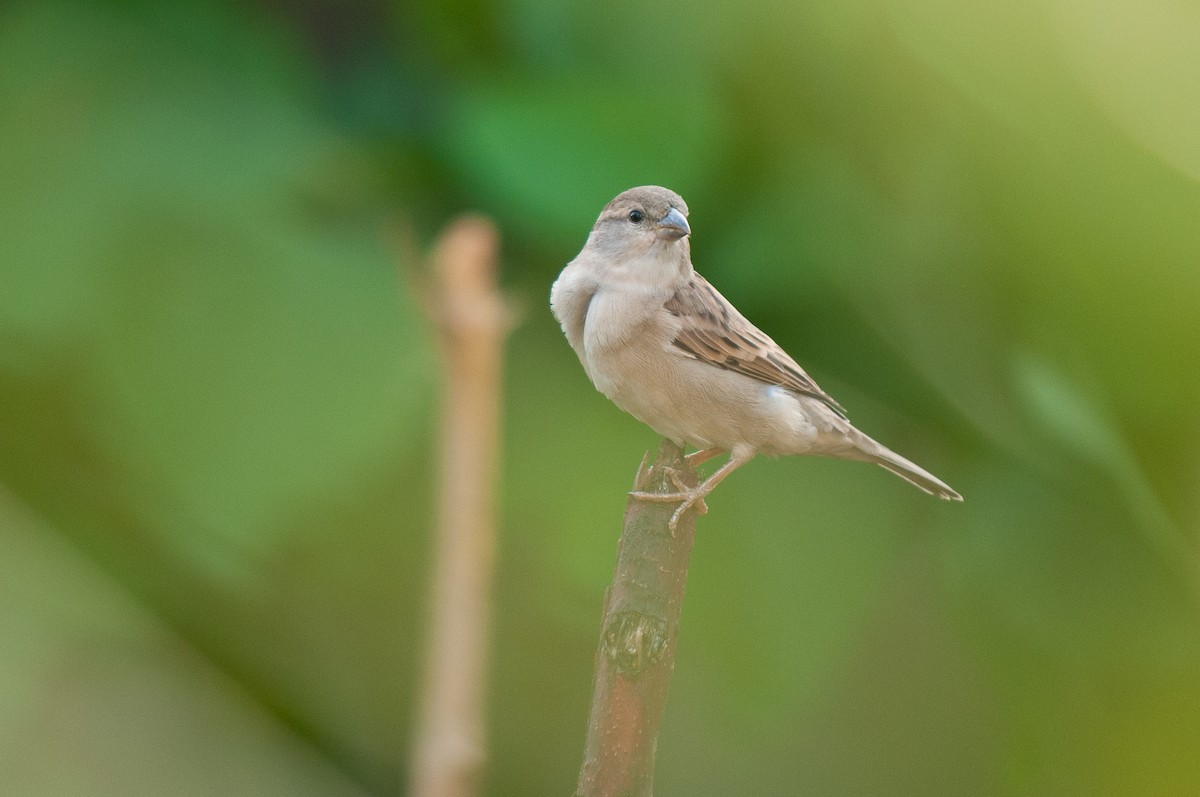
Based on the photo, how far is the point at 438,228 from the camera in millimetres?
2742

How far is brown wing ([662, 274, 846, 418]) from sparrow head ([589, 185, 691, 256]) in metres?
0.10

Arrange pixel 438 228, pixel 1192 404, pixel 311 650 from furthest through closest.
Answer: pixel 311 650 < pixel 438 228 < pixel 1192 404

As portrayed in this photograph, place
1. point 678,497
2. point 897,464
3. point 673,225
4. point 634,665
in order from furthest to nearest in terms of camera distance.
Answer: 1. point 897,464
2. point 673,225
3. point 678,497
4. point 634,665

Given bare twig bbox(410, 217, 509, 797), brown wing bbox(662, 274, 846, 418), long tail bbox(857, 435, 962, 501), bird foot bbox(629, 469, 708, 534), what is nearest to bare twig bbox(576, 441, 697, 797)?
bird foot bbox(629, 469, 708, 534)

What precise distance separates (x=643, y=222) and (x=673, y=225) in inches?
3.0

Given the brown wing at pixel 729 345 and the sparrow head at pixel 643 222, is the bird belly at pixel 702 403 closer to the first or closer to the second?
the brown wing at pixel 729 345

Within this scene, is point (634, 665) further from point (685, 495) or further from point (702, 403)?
point (702, 403)

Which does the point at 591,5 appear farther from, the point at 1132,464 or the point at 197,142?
the point at 1132,464

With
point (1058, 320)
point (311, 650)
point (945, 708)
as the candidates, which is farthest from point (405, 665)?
point (1058, 320)

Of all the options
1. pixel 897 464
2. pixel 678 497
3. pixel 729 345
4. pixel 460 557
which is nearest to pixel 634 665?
pixel 678 497

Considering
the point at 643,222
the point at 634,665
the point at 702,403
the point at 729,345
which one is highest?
the point at 643,222

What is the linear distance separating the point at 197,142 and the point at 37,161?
356mm

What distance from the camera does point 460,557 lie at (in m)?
0.95

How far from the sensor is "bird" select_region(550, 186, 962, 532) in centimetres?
208
